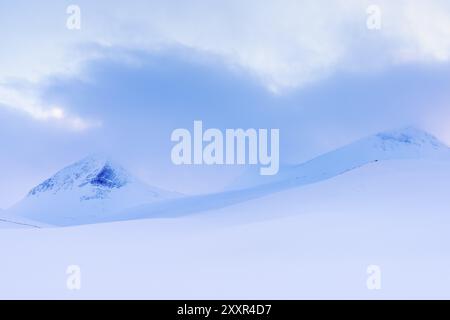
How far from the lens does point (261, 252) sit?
12484 millimetres

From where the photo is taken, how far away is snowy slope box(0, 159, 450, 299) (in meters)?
8.99

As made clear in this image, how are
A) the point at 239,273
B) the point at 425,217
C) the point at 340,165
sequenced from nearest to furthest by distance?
the point at 239,273
the point at 425,217
the point at 340,165

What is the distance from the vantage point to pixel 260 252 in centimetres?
1248

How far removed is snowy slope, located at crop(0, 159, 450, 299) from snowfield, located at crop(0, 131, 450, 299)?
2cm

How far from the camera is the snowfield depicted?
8988mm

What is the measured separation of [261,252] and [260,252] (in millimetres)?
24

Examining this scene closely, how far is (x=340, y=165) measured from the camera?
528 feet

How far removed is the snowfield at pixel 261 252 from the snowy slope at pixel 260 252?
0.02 m

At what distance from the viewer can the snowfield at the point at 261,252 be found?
29.5 feet

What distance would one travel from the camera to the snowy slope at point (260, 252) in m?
8.99
